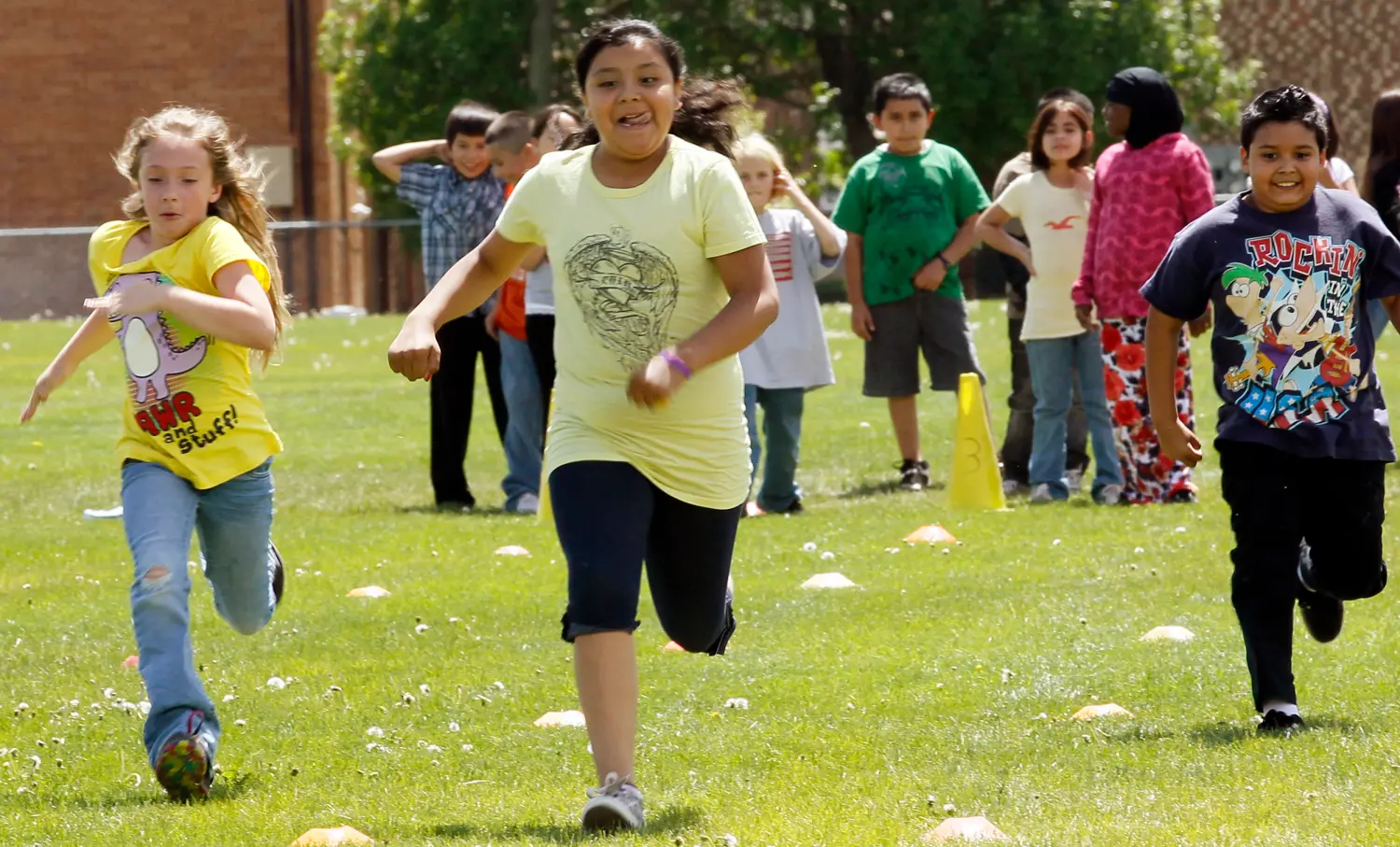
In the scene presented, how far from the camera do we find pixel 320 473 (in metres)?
13.3

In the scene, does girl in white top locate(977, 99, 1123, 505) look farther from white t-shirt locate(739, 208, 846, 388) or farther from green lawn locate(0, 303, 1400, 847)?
white t-shirt locate(739, 208, 846, 388)

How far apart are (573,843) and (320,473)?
9047 mm

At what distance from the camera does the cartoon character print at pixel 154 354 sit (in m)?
5.41

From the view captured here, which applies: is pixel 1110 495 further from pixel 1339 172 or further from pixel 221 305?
pixel 221 305

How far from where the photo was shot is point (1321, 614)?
612 cm

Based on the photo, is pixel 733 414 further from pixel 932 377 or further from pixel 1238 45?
pixel 1238 45

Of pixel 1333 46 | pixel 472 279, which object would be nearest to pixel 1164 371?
pixel 472 279

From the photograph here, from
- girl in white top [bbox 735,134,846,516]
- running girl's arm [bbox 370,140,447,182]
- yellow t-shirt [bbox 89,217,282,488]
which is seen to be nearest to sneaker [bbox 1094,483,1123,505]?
girl in white top [bbox 735,134,846,516]

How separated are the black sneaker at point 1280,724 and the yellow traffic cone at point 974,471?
4.92m

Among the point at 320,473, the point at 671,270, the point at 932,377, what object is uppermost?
the point at 671,270

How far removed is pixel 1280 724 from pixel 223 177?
121 inches

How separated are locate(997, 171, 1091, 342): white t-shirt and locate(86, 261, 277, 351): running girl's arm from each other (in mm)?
5793

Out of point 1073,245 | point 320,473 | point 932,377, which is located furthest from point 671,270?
point 320,473

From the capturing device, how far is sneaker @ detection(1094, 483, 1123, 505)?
1043cm
